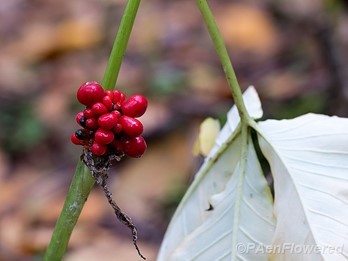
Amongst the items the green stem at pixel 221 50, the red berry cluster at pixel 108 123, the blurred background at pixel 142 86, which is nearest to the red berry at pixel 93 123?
the red berry cluster at pixel 108 123

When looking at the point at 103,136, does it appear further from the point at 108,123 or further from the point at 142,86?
the point at 142,86

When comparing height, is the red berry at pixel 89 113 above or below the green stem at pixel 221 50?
below

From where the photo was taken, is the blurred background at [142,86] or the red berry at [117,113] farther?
the blurred background at [142,86]

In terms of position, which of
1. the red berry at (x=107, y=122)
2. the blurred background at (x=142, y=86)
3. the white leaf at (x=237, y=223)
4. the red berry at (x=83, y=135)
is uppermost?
the blurred background at (x=142, y=86)

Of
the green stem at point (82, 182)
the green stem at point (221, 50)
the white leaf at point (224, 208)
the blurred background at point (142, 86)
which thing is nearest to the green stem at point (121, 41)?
the green stem at point (82, 182)

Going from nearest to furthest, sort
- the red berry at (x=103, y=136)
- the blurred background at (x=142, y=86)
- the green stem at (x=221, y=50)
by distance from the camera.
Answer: the red berry at (x=103, y=136), the green stem at (x=221, y=50), the blurred background at (x=142, y=86)

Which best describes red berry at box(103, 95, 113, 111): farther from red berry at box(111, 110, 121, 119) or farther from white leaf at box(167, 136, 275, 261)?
white leaf at box(167, 136, 275, 261)

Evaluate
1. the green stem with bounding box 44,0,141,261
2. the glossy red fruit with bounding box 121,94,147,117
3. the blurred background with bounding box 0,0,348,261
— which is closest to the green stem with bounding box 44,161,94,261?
the green stem with bounding box 44,0,141,261

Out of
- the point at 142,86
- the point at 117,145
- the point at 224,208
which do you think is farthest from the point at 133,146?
the point at 142,86

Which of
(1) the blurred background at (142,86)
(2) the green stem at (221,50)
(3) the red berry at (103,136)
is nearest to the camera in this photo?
(3) the red berry at (103,136)

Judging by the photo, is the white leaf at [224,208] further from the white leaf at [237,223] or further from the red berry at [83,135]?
the red berry at [83,135]
